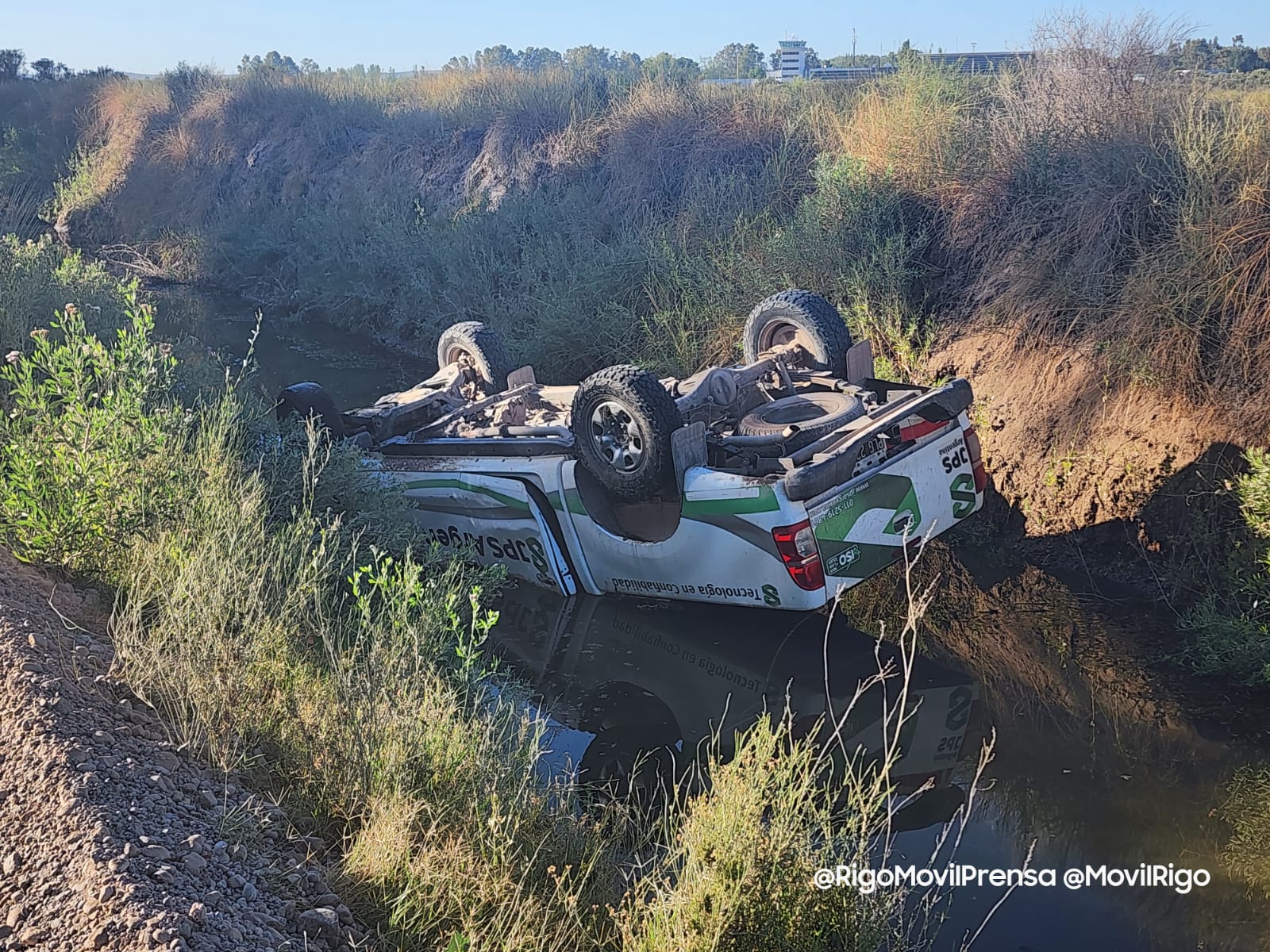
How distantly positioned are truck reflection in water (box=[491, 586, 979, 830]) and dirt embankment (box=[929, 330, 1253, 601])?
6.25ft

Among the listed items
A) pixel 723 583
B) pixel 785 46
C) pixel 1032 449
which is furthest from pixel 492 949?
pixel 785 46

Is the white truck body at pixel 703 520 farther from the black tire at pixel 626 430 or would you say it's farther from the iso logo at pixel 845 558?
the black tire at pixel 626 430

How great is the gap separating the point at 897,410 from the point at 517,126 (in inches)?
600

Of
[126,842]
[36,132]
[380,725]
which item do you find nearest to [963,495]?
[380,725]

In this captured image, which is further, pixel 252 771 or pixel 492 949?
pixel 252 771

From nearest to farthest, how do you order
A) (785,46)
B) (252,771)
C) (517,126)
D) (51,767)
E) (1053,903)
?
1. (51,767)
2. (252,771)
3. (1053,903)
4. (517,126)
5. (785,46)

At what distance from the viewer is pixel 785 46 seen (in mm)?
22438

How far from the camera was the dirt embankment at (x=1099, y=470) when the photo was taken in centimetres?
753

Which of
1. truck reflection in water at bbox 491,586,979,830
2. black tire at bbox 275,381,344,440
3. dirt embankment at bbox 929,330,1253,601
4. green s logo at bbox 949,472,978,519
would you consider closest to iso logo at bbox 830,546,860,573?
truck reflection in water at bbox 491,586,979,830

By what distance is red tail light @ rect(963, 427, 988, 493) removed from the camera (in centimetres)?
714

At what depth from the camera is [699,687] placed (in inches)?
273

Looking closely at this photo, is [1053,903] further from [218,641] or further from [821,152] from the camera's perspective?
[821,152]

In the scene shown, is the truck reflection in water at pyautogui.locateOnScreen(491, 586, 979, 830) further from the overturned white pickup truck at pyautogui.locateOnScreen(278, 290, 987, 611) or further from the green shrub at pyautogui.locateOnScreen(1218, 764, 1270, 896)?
the green shrub at pyautogui.locateOnScreen(1218, 764, 1270, 896)

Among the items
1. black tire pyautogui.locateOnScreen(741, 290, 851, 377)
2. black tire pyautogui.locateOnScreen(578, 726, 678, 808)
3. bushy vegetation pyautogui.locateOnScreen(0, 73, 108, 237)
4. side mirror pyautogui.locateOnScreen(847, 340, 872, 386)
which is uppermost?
bushy vegetation pyautogui.locateOnScreen(0, 73, 108, 237)
